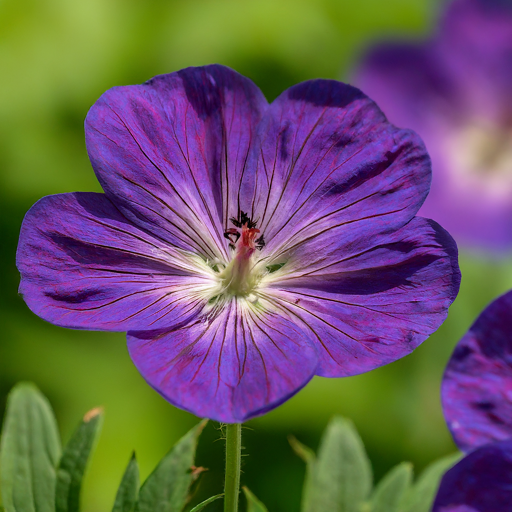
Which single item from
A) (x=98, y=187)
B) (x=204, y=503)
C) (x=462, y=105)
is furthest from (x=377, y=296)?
(x=462, y=105)

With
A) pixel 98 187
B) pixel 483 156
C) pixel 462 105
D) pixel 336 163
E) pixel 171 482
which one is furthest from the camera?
pixel 483 156

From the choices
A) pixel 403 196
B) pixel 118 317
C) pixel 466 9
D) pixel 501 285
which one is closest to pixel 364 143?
pixel 403 196

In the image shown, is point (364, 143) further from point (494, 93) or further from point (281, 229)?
point (494, 93)

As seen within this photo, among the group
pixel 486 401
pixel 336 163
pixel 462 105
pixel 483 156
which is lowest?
pixel 486 401

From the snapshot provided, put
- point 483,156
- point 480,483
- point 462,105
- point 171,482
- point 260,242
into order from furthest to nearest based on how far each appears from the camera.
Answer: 1. point 483,156
2. point 462,105
3. point 260,242
4. point 171,482
5. point 480,483

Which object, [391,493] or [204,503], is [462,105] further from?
[204,503]
